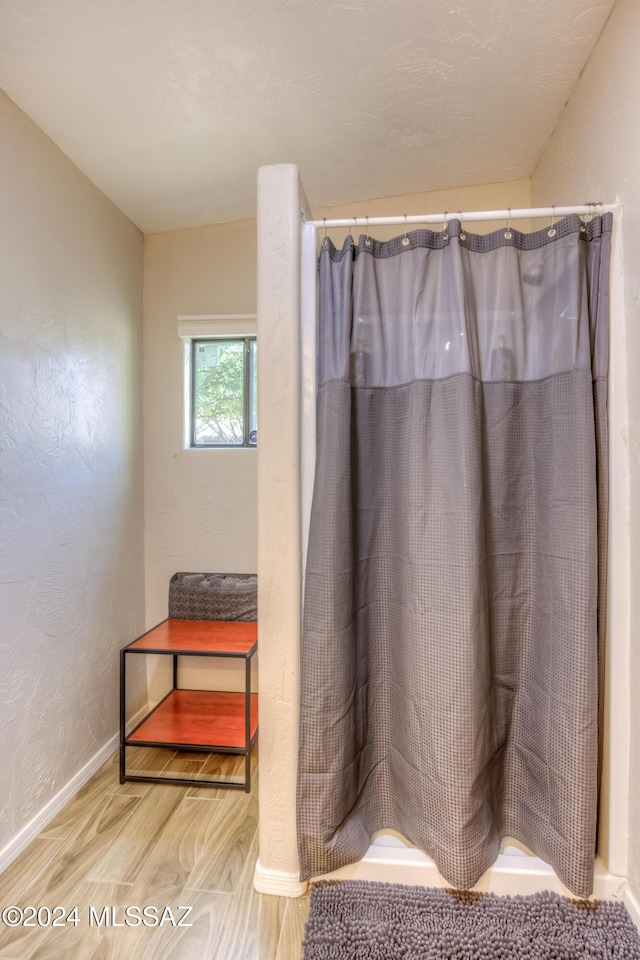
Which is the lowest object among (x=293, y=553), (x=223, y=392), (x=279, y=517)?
(x=293, y=553)

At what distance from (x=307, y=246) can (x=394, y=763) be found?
1.51 m

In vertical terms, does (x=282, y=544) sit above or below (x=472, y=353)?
below

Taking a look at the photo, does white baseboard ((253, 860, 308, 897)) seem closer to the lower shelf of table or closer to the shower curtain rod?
the lower shelf of table

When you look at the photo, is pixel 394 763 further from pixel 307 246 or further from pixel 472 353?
pixel 307 246

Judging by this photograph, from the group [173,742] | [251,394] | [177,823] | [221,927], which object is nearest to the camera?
[221,927]

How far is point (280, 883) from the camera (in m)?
1.37

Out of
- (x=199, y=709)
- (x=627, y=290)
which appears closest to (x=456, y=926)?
(x=199, y=709)

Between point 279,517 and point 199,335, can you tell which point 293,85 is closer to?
point 199,335

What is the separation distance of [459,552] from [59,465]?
1421mm

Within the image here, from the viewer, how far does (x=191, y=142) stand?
1.73m

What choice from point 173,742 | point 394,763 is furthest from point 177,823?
point 394,763

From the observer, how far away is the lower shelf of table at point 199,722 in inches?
75.4

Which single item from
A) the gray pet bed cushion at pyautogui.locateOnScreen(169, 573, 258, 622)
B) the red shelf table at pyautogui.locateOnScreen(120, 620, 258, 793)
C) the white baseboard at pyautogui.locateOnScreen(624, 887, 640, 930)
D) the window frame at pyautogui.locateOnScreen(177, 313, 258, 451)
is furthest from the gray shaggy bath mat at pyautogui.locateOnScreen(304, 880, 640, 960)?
the window frame at pyautogui.locateOnScreen(177, 313, 258, 451)

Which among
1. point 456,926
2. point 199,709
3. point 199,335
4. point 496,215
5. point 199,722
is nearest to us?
point 456,926
